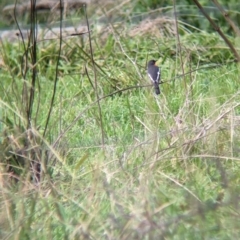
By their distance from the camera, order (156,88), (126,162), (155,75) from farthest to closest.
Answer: (155,75), (156,88), (126,162)

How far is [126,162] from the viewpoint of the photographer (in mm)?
4152

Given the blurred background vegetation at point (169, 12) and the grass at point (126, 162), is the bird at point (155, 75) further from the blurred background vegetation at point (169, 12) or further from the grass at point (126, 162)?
the blurred background vegetation at point (169, 12)

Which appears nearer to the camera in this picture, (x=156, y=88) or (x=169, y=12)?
(x=156, y=88)

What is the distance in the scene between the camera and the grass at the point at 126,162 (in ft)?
10.4

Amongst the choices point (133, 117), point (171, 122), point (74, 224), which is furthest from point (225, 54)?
point (74, 224)

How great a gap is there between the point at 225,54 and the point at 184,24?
739mm

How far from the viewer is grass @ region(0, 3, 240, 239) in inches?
124

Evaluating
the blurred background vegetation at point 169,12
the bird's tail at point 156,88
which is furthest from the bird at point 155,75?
the blurred background vegetation at point 169,12

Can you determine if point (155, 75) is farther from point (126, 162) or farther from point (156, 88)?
point (126, 162)

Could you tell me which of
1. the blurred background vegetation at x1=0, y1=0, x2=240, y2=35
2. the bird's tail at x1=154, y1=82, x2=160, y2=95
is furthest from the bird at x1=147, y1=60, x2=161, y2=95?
the blurred background vegetation at x1=0, y1=0, x2=240, y2=35

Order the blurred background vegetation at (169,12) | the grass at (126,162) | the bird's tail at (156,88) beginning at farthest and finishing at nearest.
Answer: the blurred background vegetation at (169,12)
the bird's tail at (156,88)
the grass at (126,162)

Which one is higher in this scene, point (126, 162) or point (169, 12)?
point (126, 162)

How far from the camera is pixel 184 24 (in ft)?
25.3

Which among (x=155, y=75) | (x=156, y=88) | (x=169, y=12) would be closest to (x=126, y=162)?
(x=156, y=88)
